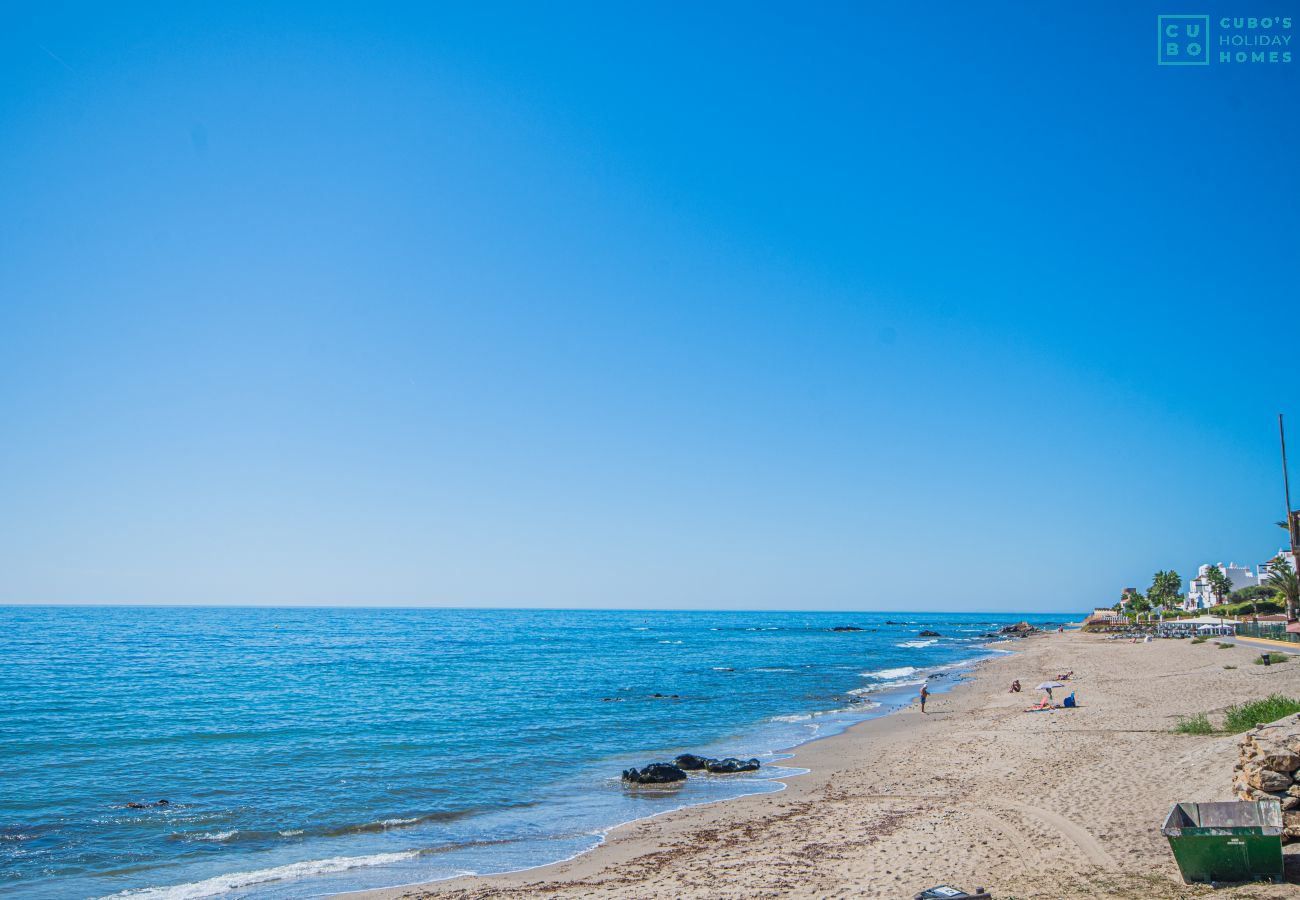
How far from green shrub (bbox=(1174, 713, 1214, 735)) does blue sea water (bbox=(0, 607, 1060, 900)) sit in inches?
519

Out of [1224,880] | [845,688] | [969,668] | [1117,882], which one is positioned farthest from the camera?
[969,668]

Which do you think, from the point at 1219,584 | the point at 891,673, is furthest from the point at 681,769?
the point at 1219,584

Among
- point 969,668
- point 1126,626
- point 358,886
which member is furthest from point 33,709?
point 1126,626

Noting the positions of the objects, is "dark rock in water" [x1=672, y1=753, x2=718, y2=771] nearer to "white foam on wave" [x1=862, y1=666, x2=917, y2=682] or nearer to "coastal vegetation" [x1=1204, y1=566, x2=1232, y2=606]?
"white foam on wave" [x1=862, y1=666, x2=917, y2=682]

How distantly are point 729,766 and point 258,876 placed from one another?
580 inches

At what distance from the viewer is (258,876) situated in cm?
1595

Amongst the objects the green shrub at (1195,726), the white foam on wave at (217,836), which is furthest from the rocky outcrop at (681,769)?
the green shrub at (1195,726)

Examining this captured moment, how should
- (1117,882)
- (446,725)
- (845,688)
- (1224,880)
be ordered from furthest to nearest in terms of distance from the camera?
(845,688), (446,725), (1117,882), (1224,880)

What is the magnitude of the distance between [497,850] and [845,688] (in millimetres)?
40965

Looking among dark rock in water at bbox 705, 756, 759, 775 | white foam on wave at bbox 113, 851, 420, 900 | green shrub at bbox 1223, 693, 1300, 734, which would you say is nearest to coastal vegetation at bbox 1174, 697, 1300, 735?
green shrub at bbox 1223, 693, 1300, 734

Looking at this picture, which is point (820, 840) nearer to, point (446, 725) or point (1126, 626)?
point (446, 725)

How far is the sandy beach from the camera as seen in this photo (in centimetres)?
1280

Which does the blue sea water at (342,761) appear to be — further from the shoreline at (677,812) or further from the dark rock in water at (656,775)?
the dark rock in water at (656,775)

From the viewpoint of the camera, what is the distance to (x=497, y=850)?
57.6 feet
